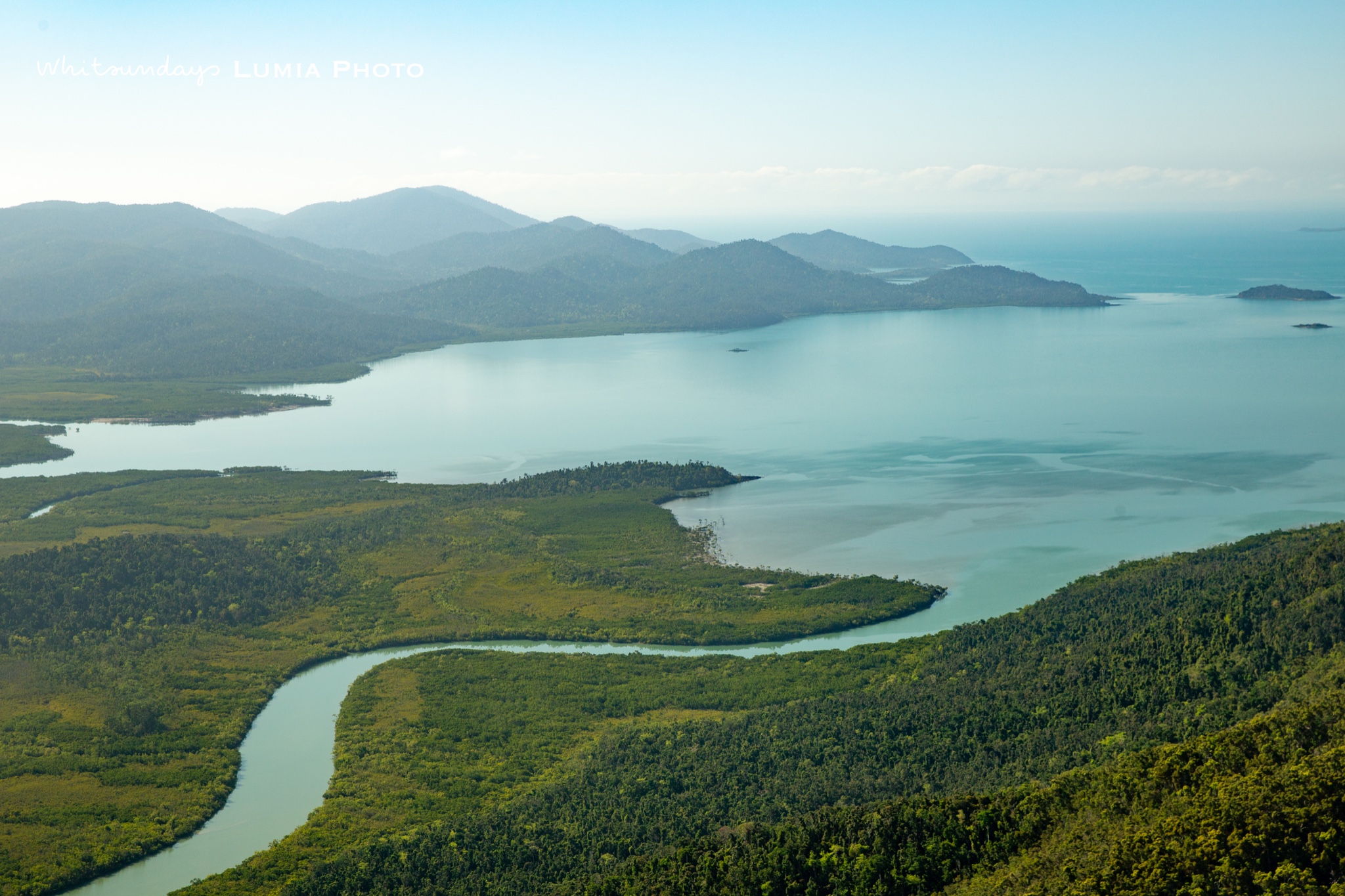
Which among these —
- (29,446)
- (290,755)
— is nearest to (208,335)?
(29,446)

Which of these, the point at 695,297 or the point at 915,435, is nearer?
the point at 915,435

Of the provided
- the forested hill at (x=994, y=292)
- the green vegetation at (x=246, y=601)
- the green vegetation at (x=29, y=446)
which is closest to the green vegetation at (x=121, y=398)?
the green vegetation at (x=29, y=446)

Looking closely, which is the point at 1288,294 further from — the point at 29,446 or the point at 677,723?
the point at 29,446

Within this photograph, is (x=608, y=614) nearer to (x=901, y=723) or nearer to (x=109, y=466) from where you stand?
(x=901, y=723)

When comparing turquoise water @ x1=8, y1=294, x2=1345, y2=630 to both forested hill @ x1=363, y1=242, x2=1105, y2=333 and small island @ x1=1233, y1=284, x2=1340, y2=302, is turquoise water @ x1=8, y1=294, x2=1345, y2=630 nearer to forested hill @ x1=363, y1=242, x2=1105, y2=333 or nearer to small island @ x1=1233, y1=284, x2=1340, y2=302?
small island @ x1=1233, y1=284, x2=1340, y2=302

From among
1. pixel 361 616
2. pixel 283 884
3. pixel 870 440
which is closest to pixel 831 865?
pixel 283 884

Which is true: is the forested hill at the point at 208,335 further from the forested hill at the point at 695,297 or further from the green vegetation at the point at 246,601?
the green vegetation at the point at 246,601
